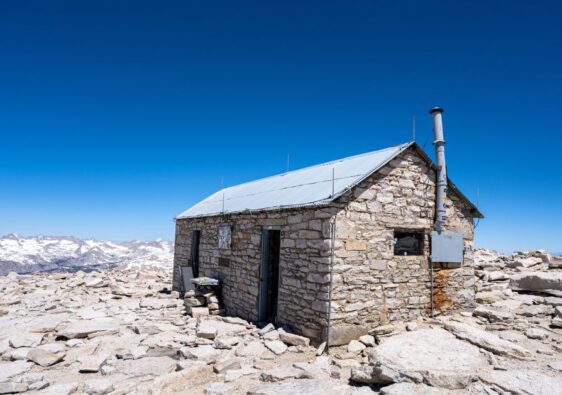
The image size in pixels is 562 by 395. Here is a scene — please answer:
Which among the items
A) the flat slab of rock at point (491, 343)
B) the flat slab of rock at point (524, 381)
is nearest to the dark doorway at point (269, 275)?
the flat slab of rock at point (491, 343)

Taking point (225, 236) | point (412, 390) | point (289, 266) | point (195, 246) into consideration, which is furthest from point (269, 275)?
point (195, 246)

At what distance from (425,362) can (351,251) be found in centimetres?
283

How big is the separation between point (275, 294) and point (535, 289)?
8.02 m

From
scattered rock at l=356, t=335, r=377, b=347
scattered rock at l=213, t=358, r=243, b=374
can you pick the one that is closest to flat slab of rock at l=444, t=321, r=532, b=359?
scattered rock at l=356, t=335, r=377, b=347

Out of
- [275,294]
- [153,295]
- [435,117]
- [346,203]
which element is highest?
[435,117]

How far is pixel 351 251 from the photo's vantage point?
8.32 metres

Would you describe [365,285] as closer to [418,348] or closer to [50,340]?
[418,348]

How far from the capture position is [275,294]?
1055 cm

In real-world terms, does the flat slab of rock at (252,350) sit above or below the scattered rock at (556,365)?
below

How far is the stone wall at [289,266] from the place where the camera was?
815 cm

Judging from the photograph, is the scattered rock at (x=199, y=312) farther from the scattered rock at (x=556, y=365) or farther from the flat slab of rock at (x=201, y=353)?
the scattered rock at (x=556, y=365)

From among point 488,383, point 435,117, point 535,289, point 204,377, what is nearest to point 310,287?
point 204,377

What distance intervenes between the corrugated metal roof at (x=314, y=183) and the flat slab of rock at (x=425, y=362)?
10.6 feet

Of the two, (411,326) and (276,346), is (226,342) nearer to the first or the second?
(276,346)
